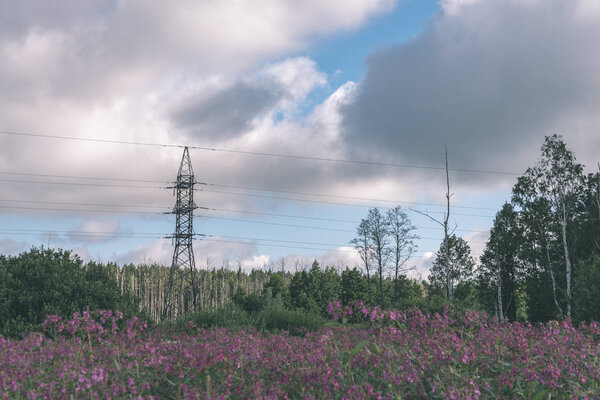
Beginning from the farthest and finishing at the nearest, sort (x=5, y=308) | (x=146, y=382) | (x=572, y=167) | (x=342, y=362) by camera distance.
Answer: (x=572, y=167) → (x=5, y=308) → (x=342, y=362) → (x=146, y=382)

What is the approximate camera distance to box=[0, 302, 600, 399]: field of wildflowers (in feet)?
18.6

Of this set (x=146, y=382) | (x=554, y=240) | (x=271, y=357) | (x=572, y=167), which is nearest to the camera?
(x=146, y=382)

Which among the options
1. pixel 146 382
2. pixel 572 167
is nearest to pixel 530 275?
pixel 572 167

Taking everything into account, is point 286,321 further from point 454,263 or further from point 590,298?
point 454,263

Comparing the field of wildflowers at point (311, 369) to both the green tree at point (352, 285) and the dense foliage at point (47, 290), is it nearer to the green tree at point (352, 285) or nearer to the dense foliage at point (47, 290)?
the dense foliage at point (47, 290)

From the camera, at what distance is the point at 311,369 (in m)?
6.15

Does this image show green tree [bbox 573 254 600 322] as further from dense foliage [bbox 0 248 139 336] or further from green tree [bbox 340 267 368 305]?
green tree [bbox 340 267 368 305]

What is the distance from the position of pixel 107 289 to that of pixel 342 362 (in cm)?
1433

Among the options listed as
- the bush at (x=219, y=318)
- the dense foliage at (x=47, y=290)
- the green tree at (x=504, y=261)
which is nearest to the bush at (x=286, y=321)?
the bush at (x=219, y=318)

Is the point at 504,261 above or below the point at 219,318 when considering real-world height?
above

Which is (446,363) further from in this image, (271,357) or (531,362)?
(271,357)

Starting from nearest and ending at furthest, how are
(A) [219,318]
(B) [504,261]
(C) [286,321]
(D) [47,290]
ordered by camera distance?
1. (D) [47,290]
2. (A) [219,318]
3. (C) [286,321]
4. (B) [504,261]

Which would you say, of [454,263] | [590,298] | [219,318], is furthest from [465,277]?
[219,318]

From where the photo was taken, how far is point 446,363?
258 inches
